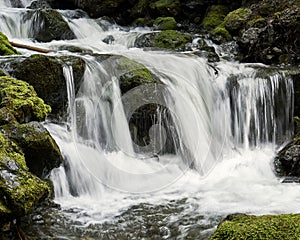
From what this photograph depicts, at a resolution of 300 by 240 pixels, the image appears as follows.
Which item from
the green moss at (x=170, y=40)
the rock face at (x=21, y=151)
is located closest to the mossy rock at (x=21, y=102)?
the rock face at (x=21, y=151)

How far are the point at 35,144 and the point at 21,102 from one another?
2.94 feet

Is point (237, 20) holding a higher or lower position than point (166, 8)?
lower

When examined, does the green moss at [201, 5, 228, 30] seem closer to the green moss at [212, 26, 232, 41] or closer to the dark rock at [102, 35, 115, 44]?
the green moss at [212, 26, 232, 41]

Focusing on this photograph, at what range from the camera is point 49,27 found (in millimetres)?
12062

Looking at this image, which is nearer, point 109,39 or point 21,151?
point 21,151

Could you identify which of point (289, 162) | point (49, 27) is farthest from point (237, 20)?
point (289, 162)

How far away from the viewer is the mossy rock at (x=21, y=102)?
17.2ft

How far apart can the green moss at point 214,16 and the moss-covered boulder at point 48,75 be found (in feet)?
24.9

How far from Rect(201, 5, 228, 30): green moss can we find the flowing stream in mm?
3996

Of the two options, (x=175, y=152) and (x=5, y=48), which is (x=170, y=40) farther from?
(x=5, y=48)

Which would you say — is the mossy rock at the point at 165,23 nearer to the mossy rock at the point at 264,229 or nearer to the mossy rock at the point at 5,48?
the mossy rock at the point at 5,48

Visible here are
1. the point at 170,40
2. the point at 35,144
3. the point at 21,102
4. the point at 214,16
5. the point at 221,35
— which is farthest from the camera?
the point at 214,16

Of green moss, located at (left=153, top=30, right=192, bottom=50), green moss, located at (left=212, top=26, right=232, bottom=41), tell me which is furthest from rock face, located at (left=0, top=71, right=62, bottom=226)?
green moss, located at (left=212, top=26, right=232, bottom=41)

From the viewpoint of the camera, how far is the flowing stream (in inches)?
218
